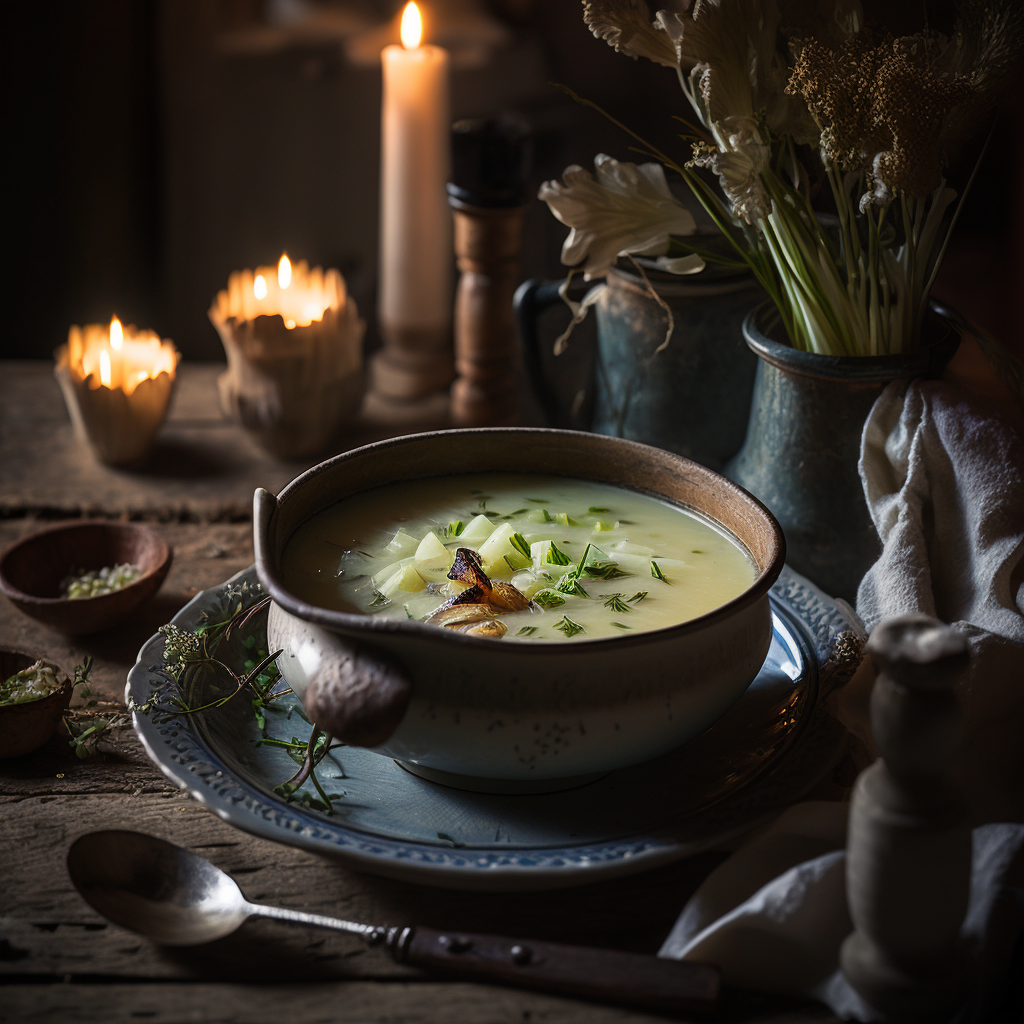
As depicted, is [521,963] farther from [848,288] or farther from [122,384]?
[122,384]

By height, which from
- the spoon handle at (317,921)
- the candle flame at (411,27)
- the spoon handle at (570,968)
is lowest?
the spoon handle at (317,921)

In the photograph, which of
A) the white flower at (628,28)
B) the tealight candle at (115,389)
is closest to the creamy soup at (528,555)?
the white flower at (628,28)

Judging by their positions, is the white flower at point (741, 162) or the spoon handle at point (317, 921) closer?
the spoon handle at point (317, 921)

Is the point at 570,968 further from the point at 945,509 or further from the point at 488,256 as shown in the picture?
the point at 488,256

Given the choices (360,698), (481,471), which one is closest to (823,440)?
(481,471)

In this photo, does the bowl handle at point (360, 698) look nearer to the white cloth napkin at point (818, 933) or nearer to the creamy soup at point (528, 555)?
the creamy soup at point (528, 555)

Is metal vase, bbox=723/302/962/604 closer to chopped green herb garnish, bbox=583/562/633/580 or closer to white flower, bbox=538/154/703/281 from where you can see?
white flower, bbox=538/154/703/281
